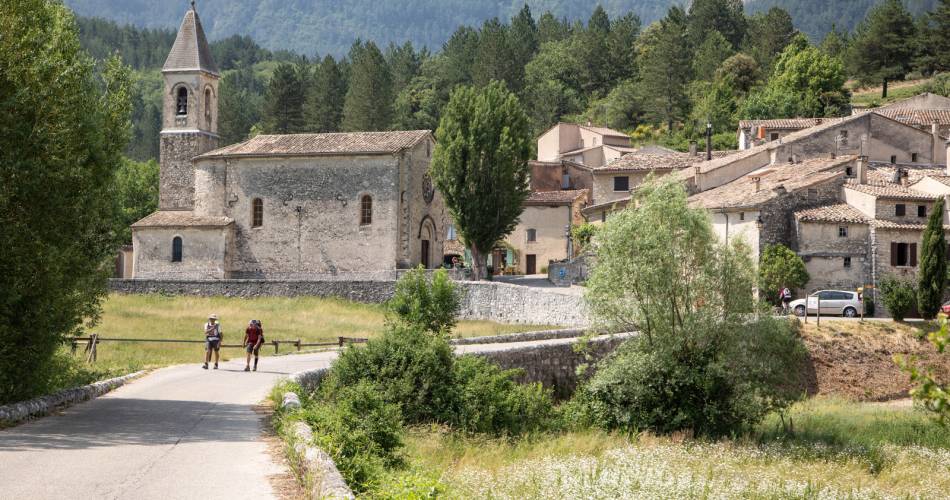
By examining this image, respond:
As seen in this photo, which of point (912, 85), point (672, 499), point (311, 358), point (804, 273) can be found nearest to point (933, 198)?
point (804, 273)

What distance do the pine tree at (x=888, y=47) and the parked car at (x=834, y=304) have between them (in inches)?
2578

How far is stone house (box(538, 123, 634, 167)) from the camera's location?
263 ft

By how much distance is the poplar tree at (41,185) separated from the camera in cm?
1647

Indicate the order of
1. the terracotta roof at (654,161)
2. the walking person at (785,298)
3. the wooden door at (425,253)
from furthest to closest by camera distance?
the terracotta roof at (654,161) < the wooden door at (425,253) < the walking person at (785,298)

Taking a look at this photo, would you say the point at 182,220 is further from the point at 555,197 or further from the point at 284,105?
the point at 284,105

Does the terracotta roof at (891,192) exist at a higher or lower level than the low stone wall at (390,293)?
higher

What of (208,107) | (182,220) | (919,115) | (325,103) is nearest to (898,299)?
(919,115)

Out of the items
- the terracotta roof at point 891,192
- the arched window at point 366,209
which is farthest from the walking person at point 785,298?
the arched window at point 366,209

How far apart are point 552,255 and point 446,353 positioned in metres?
44.1

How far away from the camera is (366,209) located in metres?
56.7

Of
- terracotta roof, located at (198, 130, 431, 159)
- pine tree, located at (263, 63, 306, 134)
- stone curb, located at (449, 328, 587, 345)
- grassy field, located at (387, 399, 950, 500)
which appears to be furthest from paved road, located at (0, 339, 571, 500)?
pine tree, located at (263, 63, 306, 134)

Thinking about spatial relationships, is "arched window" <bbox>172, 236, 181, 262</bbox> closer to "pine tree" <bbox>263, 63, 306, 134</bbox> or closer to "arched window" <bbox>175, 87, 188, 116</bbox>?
"arched window" <bbox>175, 87, 188, 116</bbox>

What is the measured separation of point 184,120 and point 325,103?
1599 inches

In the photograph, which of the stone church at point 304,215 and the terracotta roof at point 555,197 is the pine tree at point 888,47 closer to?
the terracotta roof at point 555,197
